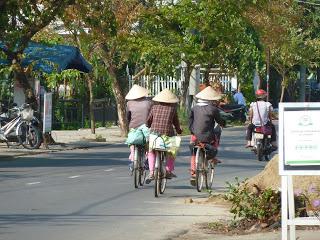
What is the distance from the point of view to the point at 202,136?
1923 centimetres

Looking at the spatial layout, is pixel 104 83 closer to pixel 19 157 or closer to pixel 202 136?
pixel 19 157

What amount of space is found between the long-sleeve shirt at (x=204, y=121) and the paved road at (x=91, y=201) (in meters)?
1.01

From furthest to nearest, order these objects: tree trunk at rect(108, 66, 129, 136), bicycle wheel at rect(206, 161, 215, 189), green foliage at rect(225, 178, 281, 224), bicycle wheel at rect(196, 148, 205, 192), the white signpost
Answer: tree trunk at rect(108, 66, 129, 136), bicycle wheel at rect(206, 161, 215, 189), bicycle wheel at rect(196, 148, 205, 192), green foliage at rect(225, 178, 281, 224), the white signpost

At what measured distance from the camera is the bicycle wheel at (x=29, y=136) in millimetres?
29312

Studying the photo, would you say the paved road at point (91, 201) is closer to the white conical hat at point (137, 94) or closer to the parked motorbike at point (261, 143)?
the parked motorbike at point (261, 143)

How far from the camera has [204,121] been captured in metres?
19.2

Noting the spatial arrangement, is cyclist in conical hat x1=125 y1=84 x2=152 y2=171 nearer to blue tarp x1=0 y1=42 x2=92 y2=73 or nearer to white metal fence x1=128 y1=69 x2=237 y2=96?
blue tarp x1=0 y1=42 x2=92 y2=73

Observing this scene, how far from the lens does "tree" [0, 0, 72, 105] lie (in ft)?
87.8

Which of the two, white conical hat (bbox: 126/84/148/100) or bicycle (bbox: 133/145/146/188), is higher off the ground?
white conical hat (bbox: 126/84/148/100)

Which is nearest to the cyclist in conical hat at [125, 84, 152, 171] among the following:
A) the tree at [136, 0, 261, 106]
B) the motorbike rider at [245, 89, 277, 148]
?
the motorbike rider at [245, 89, 277, 148]

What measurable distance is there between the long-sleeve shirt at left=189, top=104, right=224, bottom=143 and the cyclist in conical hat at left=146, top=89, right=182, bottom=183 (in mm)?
489

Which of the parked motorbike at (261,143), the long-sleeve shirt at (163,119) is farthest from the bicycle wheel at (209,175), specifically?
the parked motorbike at (261,143)

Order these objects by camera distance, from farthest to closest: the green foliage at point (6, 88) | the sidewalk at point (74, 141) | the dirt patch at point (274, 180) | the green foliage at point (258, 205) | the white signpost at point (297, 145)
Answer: the green foliage at point (6, 88) < the sidewalk at point (74, 141) < the dirt patch at point (274, 180) < the green foliage at point (258, 205) < the white signpost at point (297, 145)

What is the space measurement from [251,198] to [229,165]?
11.1 metres
